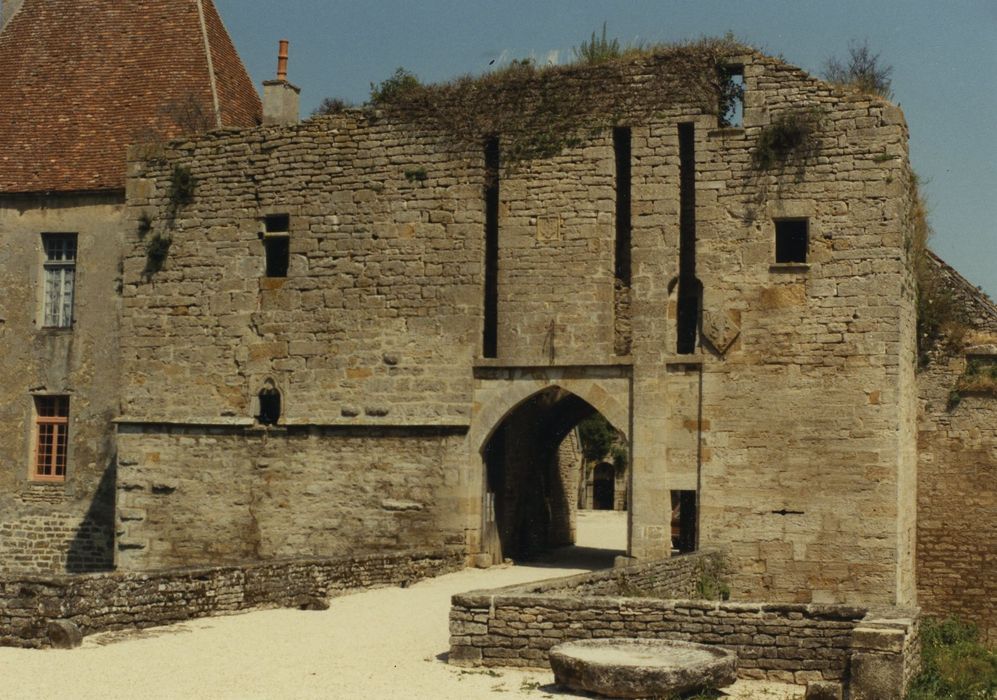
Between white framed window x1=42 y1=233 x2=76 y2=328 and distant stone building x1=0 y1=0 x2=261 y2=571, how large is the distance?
1cm

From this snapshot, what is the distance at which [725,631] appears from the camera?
30.1 ft

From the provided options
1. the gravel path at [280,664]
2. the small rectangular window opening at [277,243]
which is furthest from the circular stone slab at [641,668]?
the small rectangular window opening at [277,243]

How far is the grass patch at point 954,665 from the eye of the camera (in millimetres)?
8977

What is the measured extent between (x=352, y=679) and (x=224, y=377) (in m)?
7.78

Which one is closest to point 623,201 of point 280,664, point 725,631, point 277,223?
point 277,223

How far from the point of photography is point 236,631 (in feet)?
35.7

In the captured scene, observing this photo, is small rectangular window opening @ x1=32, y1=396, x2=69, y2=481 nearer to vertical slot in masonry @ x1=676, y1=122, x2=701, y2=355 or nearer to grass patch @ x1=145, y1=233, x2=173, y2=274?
grass patch @ x1=145, y1=233, x2=173, y2=274

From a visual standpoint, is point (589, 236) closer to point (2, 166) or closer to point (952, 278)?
point (952, 278)

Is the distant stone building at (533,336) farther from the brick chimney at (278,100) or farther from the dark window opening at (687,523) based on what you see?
the brick chimney at (278,100)

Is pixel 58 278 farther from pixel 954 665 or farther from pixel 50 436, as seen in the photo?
pixel 954 665

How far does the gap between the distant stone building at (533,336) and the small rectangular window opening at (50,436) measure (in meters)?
0.30

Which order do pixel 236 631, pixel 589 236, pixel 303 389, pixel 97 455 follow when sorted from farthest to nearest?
pixel 97 455, pixel 303 389, pixel 589 236, pixel 236 631

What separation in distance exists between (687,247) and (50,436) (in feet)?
30.1

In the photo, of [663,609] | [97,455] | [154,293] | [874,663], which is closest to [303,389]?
[154,293]
